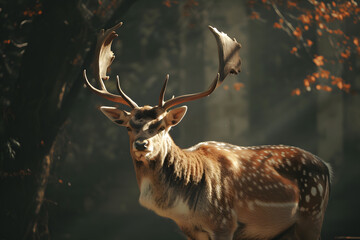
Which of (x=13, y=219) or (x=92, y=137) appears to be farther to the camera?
(x=92, y=137)

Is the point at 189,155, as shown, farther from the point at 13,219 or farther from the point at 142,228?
the point at 142,228

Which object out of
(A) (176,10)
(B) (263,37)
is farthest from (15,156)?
(B) (263,37)

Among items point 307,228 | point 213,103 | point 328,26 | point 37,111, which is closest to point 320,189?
point 307,228

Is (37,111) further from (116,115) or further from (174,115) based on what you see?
(174,115)

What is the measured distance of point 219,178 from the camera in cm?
375

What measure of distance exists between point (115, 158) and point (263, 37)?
368cm

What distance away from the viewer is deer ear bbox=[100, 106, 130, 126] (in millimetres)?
3723

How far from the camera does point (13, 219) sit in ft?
17.3

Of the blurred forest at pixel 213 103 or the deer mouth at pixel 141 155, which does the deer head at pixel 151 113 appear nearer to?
the deer mouth at pixel 141 155

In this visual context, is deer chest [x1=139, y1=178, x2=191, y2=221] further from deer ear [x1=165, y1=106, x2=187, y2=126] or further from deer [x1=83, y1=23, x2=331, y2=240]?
deer ear [x1=165, y1=106, x2=187, y2=126]

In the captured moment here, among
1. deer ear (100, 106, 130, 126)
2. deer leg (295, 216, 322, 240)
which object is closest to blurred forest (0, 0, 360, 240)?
deer ear (100, 106, 130, 126)

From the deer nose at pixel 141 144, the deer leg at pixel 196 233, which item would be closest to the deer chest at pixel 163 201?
the deer leg at pixel 196 233

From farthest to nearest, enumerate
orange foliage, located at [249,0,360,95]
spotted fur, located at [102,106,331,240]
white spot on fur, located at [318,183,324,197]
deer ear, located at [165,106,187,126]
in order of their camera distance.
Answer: orange foliage, located at [249,0,360,95] → white spot on fur, located at [318,183,324,197] → deer ear, located at [165,106,187,126] → spotted fur, located at [102,106,331,240]

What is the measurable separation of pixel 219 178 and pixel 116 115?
1.03 m
